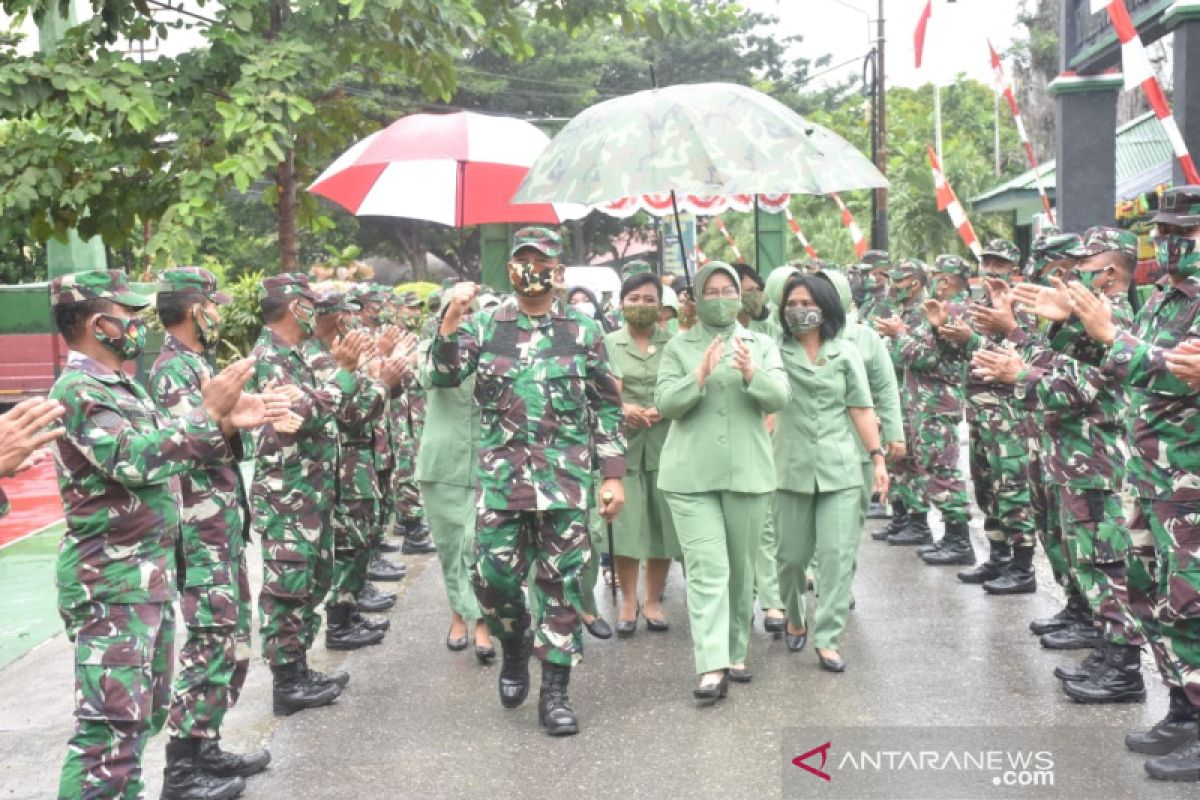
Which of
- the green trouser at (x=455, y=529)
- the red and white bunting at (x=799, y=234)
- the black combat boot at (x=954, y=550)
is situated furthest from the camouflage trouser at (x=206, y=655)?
the red and white bunting at (x=799, y=234)

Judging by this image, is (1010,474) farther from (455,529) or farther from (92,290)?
(92,290)

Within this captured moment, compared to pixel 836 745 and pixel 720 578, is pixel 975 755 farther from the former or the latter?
pixel 720 578

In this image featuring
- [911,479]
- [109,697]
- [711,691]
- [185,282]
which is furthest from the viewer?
[911,479]

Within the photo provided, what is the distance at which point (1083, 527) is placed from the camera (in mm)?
6180

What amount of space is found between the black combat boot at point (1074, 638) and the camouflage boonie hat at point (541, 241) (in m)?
3.29

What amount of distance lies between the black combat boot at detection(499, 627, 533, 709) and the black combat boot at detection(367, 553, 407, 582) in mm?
3142

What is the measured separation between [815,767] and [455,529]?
8.35 ft

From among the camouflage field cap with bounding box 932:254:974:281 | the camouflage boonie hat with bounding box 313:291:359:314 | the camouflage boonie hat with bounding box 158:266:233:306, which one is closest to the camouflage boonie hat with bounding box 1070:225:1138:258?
the camouflage field cap with bounding box 932:254:974:281

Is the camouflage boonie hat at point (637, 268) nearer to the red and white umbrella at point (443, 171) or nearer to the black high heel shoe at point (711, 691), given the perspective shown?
the red and white umbrella at point (443, 171)

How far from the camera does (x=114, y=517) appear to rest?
4.26 metres

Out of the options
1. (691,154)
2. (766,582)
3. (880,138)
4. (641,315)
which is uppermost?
(880,138)

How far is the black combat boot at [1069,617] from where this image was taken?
7.00 metres

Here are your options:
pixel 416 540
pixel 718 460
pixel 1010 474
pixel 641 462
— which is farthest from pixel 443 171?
pixel 1010 474

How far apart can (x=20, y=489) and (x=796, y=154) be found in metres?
10.6
